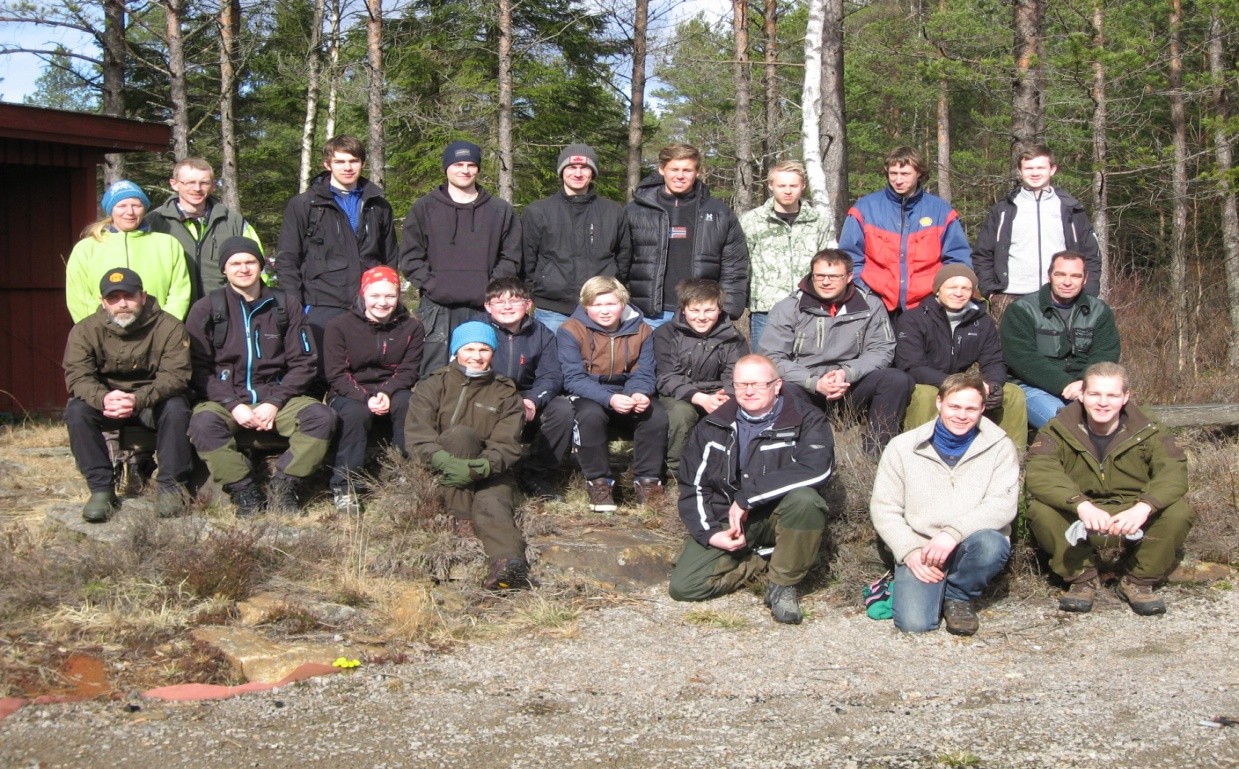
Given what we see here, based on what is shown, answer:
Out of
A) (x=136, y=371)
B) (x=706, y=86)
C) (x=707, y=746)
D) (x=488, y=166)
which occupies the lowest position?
(x=707, y=746)

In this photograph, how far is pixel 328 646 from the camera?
484 cm

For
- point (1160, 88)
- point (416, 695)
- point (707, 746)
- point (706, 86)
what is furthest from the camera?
point (706, 86)

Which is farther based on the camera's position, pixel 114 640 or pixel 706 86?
pixel 706 86

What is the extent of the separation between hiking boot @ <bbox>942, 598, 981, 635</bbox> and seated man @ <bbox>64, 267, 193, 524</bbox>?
428 cm

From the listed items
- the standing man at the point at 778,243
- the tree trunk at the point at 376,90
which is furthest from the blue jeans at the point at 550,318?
the tree trunk at the point at 376,90

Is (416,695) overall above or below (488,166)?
below

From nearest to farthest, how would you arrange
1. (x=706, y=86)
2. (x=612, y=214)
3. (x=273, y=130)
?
(x=612, y=214)
(x=273, y=130)
(x=706, y=86)

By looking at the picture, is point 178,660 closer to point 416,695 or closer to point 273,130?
point 416,695


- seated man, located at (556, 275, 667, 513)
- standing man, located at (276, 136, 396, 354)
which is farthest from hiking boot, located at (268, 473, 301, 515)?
seated man, located at (556, 275, 667, 513)

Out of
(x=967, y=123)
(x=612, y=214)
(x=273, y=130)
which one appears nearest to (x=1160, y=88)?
(x=967, y=123)

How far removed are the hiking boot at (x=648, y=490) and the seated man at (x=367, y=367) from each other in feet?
4.92

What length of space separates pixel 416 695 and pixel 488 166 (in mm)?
20100

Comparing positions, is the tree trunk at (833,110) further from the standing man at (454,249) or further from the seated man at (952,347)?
the standing man at (454,249)

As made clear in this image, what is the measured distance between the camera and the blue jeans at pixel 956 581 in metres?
5.31
